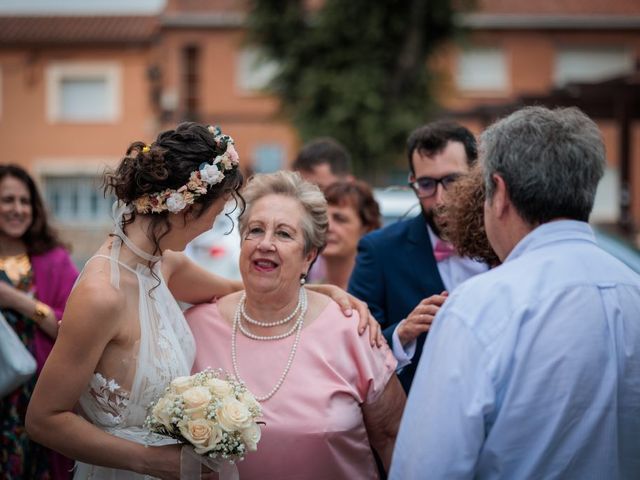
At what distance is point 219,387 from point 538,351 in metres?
1.12

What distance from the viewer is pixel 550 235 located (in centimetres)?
219

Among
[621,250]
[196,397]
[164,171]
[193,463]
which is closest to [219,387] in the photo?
[196,397]

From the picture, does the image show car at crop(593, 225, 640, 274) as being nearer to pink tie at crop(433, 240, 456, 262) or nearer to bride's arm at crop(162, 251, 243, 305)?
pink tie at crop(433, 240, 456, 262)

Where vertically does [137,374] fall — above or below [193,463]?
above

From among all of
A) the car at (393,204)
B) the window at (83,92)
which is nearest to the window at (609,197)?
the window at (83,92)

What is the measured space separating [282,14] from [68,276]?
16.2 m

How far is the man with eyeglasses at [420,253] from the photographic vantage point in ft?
11.7

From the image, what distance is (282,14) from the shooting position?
19.8 m

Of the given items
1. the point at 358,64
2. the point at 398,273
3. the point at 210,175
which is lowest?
the point at 398,273

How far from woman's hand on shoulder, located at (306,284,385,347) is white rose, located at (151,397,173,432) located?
91 cm

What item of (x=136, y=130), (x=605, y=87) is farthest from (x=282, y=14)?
(x=136, y=130)

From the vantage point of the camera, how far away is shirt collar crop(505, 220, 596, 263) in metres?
2.19

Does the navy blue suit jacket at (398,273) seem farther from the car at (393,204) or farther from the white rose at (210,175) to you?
the car at (393,204)

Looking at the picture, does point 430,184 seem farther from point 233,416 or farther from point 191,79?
point 191,79
